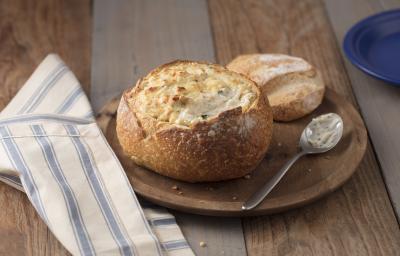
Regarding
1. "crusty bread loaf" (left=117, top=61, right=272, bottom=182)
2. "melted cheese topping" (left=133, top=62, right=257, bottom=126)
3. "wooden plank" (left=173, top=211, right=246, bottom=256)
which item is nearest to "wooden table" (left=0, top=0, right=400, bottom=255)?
"wooden plank" (left=173, top=211, right=246, bottom=256)

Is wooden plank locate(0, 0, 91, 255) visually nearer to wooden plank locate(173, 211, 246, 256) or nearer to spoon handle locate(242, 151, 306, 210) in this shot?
wooden plank locate(173, 211, 246, 256)

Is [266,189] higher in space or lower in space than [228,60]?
higher

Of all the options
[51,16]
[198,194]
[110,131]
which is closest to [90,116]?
[110,131]

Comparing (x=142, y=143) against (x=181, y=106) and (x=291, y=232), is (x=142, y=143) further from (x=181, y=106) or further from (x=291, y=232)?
(x=291, y=232)

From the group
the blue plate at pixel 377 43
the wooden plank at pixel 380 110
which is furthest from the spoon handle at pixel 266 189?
the blue plate at pixel 377 43

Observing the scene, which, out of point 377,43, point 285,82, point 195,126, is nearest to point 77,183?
point 195,126

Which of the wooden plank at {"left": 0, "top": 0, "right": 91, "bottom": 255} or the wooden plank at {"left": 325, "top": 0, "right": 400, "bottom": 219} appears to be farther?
the wooden plank at {"left": 0, "top": 0, "right": 91, "bottom": 255}

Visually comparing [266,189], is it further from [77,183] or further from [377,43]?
[377,43]
